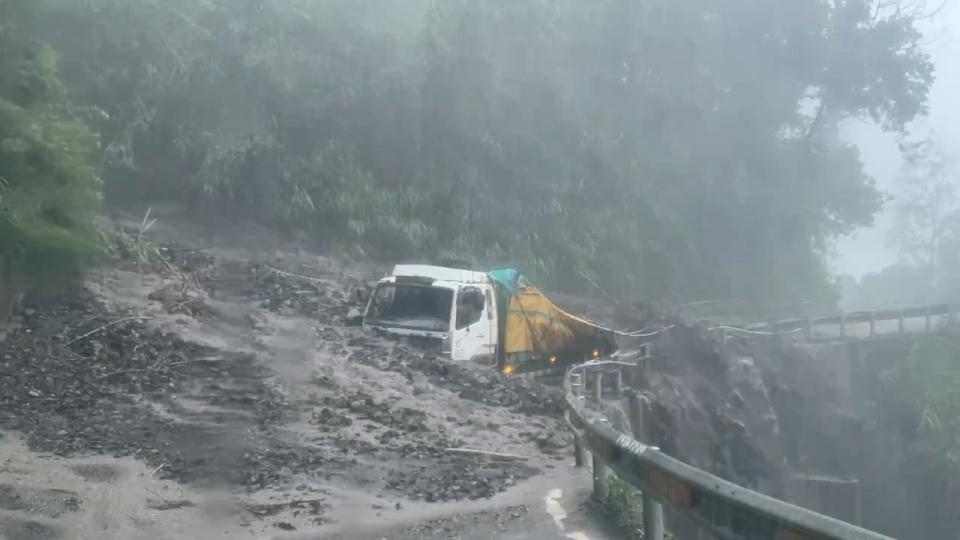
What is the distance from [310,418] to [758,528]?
8192mm

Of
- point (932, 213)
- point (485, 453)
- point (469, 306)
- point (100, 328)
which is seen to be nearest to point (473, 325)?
point (469, 306)

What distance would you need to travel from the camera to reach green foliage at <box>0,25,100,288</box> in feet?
44.1

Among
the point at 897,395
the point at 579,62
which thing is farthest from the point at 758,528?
the point at 579,62

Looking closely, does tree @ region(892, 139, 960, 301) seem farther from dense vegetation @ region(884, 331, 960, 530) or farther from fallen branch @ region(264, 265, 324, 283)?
fallen branch @ region(264, 265, 324, 283)

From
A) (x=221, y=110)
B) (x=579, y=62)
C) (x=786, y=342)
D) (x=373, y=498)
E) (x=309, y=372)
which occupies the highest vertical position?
(x=579, y=62)

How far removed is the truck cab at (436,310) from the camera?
18078 millimetres

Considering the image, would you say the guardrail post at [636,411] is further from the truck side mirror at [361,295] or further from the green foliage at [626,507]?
the green foliage at [626,507]

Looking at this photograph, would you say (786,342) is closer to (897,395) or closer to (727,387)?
(897,395)

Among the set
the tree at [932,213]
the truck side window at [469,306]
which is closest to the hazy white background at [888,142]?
the tree at [932,213]

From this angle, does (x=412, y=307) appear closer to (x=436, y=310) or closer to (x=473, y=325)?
(x=436, y=310)

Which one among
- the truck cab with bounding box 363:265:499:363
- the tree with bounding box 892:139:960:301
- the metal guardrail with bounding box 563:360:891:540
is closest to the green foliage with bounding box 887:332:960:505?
the truck cab with bounding box 363:265:499:363

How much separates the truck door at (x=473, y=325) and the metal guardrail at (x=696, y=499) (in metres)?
8.91

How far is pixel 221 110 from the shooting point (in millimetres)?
30078

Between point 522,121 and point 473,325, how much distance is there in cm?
1817
